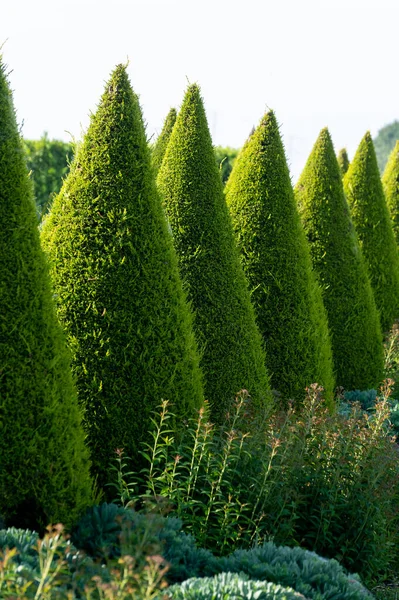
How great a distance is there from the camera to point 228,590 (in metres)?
2.98

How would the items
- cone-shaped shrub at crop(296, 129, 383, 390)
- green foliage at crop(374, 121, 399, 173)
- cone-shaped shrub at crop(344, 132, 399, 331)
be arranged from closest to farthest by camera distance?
cone-shaped shrub at crop(296, 129, 383, 390), cone-shaped shrub at crop(344, 132, 399, 331), green foliage at crop(374, 121, 399, 173)

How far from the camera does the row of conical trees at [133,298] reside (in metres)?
4.14

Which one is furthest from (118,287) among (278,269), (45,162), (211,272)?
(45,162)

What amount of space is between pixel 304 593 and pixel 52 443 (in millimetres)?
1616

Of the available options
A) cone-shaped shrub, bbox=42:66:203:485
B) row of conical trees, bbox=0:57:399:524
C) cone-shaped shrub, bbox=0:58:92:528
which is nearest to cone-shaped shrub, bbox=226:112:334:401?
row of conical trees, bbox=0:57:399:524

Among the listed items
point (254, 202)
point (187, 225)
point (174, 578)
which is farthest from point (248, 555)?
point (254, 202)

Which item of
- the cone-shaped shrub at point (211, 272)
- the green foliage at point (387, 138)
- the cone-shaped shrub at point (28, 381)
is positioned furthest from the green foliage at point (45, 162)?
the green foliage at point (387, 138)

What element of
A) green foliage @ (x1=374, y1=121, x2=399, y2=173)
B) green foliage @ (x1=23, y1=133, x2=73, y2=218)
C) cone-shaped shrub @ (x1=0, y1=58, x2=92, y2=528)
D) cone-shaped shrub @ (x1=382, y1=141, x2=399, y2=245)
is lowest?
cone-shaped shrub @ (x1=0, y1=58, x2=92, y2=528)

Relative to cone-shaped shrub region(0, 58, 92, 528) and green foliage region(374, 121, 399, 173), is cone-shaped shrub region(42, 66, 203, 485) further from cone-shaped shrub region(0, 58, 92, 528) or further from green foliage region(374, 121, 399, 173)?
green foliage region(374, 121, 399, 173)

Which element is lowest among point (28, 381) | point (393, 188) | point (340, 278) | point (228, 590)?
point (228, 590)

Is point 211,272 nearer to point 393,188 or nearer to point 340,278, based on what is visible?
point 340,278

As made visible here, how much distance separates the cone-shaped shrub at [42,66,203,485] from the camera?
193 inches

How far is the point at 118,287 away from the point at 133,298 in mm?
126

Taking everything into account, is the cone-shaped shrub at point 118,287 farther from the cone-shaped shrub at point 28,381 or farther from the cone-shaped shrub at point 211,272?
the cone-shaped shrub at point 211,272
